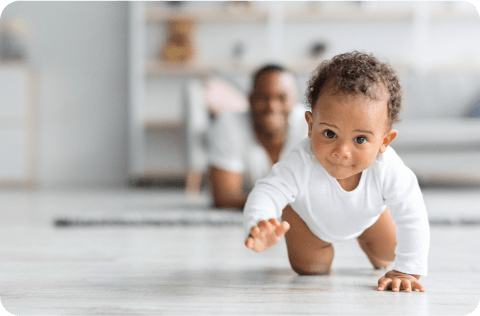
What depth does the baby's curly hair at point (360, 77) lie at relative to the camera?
66cm

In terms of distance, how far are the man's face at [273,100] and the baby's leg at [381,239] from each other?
0.69 meters

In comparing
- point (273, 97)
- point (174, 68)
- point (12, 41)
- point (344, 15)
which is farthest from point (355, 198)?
point (12, 41)

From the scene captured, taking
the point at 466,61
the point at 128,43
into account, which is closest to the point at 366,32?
the point at 466,61

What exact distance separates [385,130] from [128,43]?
356 centimetres

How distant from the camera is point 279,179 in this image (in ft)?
2.47

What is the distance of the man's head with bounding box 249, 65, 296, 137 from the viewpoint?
1469 millimetres

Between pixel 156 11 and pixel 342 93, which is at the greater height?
pixel 156 11

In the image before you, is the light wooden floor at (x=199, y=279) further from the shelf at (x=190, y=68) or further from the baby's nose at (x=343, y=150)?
the shelf at (x=190, y=68)

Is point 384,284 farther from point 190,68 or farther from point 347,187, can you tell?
point 190,68

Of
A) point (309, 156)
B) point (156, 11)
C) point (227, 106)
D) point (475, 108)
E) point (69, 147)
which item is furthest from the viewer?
point (69, 147)

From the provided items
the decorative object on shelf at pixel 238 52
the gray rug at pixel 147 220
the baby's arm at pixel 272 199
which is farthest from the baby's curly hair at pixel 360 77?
the decorative object on shelf at pixel 238 52

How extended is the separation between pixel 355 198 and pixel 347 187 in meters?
0.02

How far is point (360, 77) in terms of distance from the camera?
66 cm

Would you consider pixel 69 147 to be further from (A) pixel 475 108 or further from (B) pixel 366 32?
(A) pixel 475 108
